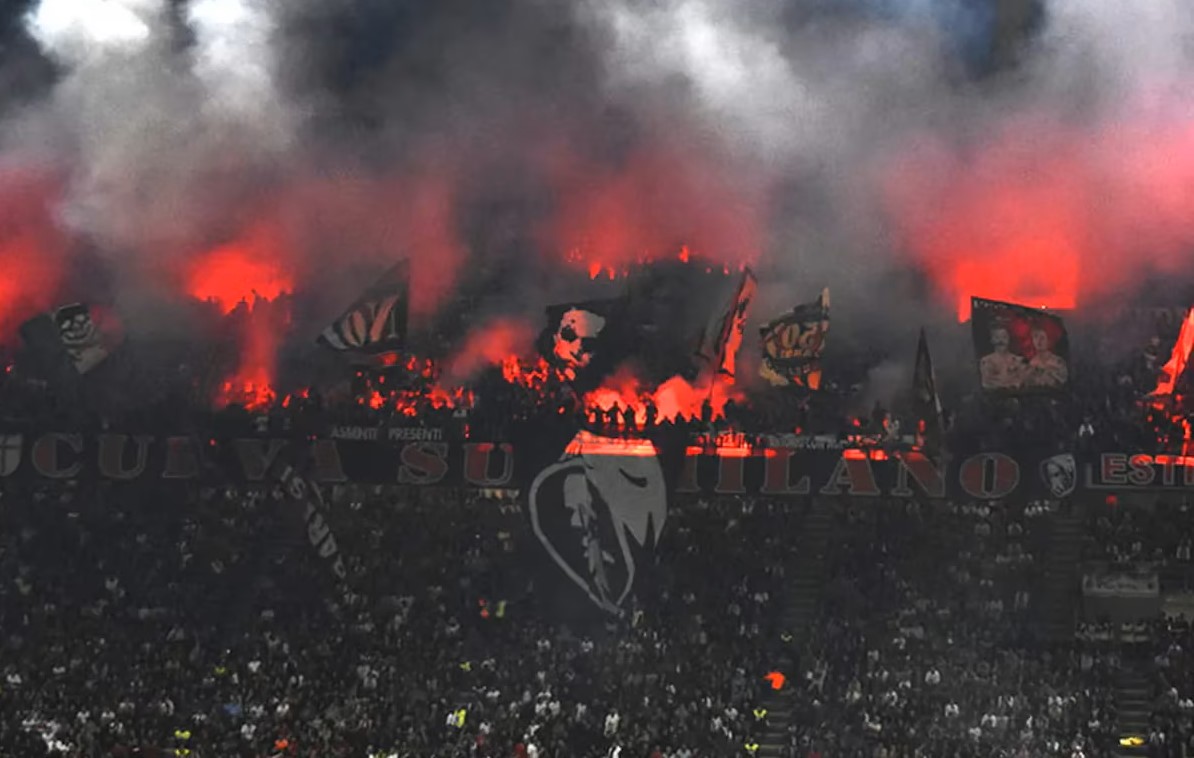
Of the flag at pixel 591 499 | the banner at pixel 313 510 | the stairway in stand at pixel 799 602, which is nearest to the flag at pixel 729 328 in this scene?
the flag at pixel 591 499

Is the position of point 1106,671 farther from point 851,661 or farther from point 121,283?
point 121,283

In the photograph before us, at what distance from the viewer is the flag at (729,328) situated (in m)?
37.5

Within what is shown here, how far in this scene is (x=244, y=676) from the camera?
1325 inches

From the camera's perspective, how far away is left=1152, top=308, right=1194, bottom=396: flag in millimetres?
36656

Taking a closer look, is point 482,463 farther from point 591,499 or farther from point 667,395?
point 667,395

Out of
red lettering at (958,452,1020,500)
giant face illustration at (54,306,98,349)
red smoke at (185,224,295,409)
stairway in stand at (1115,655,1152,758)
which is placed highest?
red smoke at (185,224,295,409)

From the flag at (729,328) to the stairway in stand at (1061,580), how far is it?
692 cm

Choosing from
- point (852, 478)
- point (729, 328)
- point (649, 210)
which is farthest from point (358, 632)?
point (649, 210)

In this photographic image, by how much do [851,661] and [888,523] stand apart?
3.57 meters

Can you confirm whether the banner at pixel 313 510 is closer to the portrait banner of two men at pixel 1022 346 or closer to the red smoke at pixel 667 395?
the red smoke at pixel 667 395

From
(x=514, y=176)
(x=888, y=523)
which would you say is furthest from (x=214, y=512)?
(x=888, y=523)

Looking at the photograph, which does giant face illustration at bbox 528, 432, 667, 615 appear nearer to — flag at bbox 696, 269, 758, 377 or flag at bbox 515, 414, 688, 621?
flag at bbox 515, 414, 688, 621

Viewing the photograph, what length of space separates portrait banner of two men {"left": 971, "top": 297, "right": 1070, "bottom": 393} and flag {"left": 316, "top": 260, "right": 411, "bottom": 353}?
11.1 m

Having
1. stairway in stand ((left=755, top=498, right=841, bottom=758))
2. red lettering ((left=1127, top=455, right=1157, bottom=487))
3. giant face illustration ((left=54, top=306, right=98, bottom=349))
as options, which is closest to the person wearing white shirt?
stairway in stand ((left=755, top=498, right=841, bottom=758))
